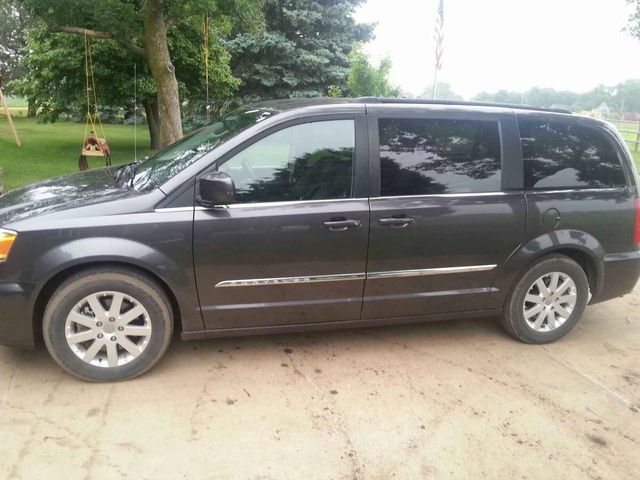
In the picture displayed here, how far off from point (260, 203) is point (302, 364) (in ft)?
3.85

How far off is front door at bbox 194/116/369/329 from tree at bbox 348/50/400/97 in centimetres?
1045

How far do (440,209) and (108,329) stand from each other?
228cm

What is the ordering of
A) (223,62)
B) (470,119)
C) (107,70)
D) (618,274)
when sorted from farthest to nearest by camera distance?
(223,62), (107,70), (618,274), (470,119)

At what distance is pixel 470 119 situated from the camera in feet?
12.1

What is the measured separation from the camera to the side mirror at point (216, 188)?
10.0ft

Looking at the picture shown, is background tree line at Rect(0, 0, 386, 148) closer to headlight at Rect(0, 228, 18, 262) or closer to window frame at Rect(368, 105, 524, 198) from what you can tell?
window frame at Rect(368, 105, 524, 198)

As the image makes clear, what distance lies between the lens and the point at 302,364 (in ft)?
11.8

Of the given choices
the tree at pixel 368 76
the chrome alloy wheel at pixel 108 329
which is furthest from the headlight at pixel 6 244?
the tree at pixel 368 76

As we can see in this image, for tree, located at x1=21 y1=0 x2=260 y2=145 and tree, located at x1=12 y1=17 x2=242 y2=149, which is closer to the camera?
tree, located at x1=21 y1=0 x2=260 y2=145

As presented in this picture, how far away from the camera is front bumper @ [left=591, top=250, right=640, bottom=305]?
4.03 m

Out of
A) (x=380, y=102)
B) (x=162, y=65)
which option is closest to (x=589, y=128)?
(x=380, y=102)

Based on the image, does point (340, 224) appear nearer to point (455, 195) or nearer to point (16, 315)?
point (455, 195)

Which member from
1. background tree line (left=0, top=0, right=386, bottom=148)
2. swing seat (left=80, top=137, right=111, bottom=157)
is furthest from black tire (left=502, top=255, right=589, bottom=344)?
background tree line (left=0, top=0, right=386, bottom=148)

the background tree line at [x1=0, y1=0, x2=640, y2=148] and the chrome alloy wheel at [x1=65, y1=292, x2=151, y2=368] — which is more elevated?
the background tree line at [x1=0, y1=0, x2=640, y2=148]
